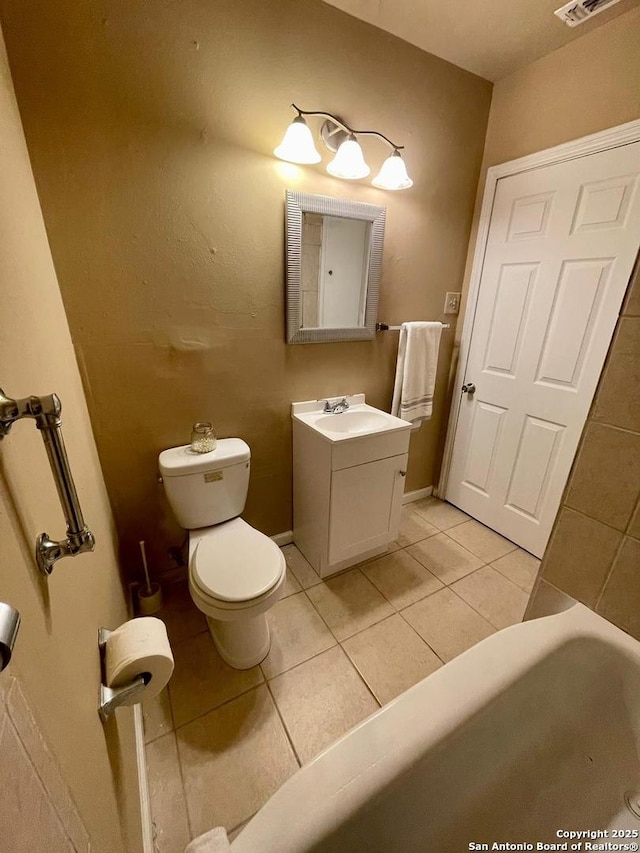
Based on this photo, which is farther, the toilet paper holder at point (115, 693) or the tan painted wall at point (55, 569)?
the toilet paper holder at point (115, 693)

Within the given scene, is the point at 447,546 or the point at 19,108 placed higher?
the point at 19,108

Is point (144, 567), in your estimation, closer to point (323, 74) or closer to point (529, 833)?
point (529, 833)

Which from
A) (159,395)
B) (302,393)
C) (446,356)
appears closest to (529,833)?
(302,393)

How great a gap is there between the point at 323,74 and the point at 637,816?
2513 mm

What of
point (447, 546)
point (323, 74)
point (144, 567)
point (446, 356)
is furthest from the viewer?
point (446, 356)

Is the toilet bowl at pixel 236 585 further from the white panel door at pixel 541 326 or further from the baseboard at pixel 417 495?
the white panel door at pixel 541 326

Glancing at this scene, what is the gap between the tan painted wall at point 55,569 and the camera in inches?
16.3

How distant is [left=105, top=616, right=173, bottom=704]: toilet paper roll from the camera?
65 centimetres

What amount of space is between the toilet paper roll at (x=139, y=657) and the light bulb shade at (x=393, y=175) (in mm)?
1804

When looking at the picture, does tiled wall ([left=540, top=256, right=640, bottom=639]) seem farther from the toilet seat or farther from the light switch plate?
the light switch plate

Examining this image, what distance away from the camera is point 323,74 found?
1348 mm

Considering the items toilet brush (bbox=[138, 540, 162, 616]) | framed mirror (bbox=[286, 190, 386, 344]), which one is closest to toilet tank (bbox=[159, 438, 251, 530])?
toilet brush (bbox=[138, 540, 162, 616])

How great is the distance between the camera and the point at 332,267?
1.62 metres

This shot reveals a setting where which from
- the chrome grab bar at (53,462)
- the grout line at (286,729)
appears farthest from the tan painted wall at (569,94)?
the grout line at (286,729)
